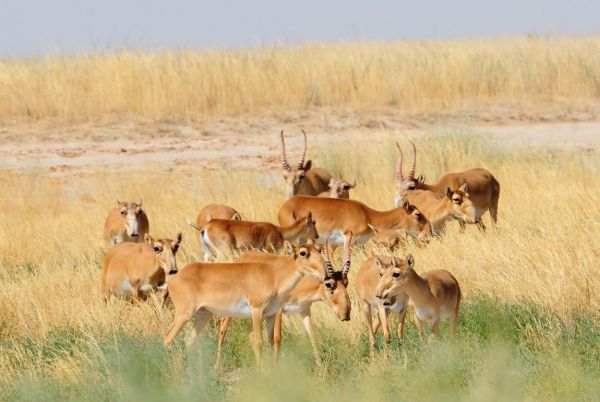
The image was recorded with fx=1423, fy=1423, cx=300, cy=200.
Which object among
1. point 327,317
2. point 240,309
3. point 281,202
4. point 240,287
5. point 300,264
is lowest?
point 281,202

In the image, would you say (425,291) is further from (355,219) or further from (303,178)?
(303,178)

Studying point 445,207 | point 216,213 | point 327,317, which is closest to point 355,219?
point 445,207

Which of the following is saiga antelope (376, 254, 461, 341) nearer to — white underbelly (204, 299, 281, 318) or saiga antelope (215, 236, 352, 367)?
saiga antelope (215, 236, 352, 367)

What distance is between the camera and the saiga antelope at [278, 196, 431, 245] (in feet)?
52.3

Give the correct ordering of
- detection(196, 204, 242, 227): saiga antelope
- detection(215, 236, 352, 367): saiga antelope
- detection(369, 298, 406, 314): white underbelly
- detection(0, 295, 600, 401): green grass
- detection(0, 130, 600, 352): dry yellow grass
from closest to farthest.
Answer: detection(0, 295, 600, 401): green grass
detection(215, 236, 352, 367): saiga antelope
detection(369, 298, 406, 314): white underbelly
detection(0, 130, 600, 352): dry yellow grass
detection(196, 204, 242, 227): saiga antelope

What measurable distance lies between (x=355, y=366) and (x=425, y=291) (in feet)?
3.04

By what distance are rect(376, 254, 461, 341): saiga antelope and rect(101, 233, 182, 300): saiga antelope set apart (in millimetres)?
2779

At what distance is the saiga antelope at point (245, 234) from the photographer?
14.5 m

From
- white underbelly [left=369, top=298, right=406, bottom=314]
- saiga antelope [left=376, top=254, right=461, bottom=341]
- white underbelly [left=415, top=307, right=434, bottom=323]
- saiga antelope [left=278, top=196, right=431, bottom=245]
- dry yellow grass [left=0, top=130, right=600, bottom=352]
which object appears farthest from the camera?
saiga antelope [left=278, top=196, right=431, bottom=245]

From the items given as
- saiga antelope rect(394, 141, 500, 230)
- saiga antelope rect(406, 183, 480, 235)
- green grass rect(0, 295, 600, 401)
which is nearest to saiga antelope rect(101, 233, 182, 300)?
green grass rect(0, 295, 600, 401)

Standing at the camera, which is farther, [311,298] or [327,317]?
[327,317]

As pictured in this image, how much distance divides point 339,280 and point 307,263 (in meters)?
0.30

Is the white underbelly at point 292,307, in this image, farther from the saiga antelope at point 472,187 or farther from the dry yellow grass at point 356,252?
the saiga antelope at point 472,187

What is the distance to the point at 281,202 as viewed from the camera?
19625 mm
